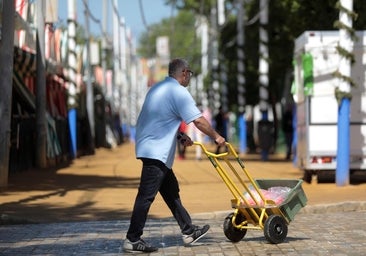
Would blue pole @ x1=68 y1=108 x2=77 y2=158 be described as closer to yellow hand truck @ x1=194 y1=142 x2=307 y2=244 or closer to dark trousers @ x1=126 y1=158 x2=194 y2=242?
yellow hand truck @ x1=194 y1=142 x2=307 y2=244

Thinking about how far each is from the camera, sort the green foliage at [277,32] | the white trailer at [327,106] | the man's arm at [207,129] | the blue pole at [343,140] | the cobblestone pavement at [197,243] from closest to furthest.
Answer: the man's arm at [207,129] → the cobblestone pavement at [197,243] → the blue pole at [343,140] → the white trailer at [327,106] → the green foliage at [277,32]

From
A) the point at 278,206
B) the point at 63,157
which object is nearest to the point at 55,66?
the point at 63,157

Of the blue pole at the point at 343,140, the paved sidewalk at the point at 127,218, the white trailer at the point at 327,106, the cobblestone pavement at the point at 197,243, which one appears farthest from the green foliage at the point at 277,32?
the cobblestone pavement at the point at 197,243

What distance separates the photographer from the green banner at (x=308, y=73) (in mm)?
17531

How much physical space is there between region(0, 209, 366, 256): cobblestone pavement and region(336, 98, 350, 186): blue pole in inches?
159

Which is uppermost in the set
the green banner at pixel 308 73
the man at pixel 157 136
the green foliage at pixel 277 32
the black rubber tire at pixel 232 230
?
the green foliage at pixel 277 32

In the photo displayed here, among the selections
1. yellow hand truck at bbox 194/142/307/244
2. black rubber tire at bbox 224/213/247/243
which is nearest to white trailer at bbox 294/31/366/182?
yellow hand truck at bbox 194/142/307/244

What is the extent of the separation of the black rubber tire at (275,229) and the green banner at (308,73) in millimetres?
8380

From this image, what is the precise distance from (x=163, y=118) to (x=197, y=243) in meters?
1.59

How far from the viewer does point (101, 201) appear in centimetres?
1536

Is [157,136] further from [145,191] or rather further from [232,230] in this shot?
[232,230]

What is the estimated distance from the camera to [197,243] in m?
9.79

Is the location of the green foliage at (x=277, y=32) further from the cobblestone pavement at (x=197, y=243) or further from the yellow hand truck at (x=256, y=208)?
the yellow hand truck at (x=256, y=208)

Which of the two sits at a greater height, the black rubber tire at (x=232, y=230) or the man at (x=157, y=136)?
the man at (x=157, y=136)
